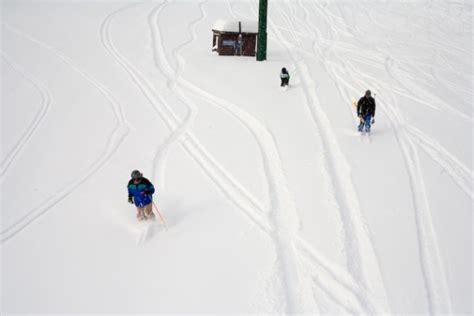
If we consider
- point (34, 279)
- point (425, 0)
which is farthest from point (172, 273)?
point (425, 0)

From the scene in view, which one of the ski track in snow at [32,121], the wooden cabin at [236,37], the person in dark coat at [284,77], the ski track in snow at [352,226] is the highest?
the wooden cabin at [236,37]

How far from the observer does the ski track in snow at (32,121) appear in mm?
11953

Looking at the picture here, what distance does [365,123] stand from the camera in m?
13.0

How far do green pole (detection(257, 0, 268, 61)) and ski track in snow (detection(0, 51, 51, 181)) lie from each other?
922 centimetres

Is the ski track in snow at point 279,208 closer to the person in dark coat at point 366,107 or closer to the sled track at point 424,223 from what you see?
the sled track at point 424,223

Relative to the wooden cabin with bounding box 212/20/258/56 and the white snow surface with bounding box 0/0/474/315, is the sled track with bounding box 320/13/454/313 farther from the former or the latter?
the wooden cabin with bounding box 212/20/258/56

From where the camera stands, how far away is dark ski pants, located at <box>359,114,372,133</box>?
1280 cm

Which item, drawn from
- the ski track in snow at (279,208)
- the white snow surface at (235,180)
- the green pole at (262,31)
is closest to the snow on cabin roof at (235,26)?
the green pole at (262,31)

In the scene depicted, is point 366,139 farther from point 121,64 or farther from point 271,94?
point 121,64

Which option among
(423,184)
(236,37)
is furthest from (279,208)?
(236,37)

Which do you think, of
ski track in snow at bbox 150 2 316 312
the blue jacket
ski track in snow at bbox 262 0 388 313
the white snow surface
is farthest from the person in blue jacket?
ski track in snow at bbox 262 0 388 313

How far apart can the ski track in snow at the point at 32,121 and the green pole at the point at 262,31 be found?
30.3 ft

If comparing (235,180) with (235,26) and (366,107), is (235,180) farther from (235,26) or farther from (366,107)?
(235,26)

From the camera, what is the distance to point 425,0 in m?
33.6
